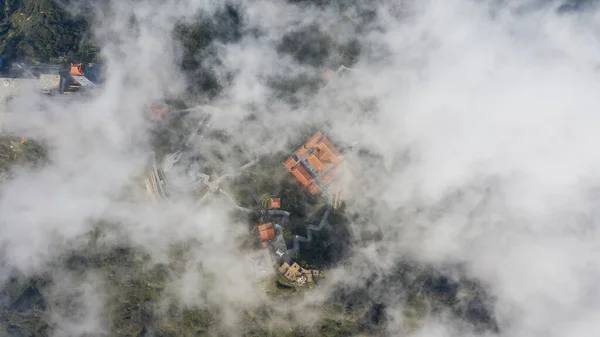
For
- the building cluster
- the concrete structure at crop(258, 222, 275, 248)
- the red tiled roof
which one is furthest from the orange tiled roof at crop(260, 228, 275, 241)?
the red tiled roof

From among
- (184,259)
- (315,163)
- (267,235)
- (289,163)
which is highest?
(315,163)

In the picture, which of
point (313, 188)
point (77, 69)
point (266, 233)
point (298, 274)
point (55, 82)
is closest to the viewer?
point (298, 274)

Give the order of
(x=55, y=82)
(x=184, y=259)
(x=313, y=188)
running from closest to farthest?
(x=184, y=259), (x=313, y=188), (x=55, y=82)

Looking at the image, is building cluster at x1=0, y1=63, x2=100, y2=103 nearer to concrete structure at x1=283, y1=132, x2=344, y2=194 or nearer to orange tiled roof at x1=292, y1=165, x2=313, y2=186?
concrete structure at x1=283, y1=132, x2=344, y2=194

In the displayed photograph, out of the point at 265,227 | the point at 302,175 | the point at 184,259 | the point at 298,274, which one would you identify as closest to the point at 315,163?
the point at 302,175

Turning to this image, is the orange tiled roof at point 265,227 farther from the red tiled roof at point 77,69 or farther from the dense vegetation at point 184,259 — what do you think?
the red tiled roof at point 77,69

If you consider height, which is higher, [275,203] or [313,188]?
[313,188]

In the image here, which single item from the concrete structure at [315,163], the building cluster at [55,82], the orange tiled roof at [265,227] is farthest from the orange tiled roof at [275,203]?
the building cluster at [55,82]

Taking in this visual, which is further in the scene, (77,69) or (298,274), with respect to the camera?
(77,69)

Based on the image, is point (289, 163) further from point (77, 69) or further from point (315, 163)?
point (77, 69)
